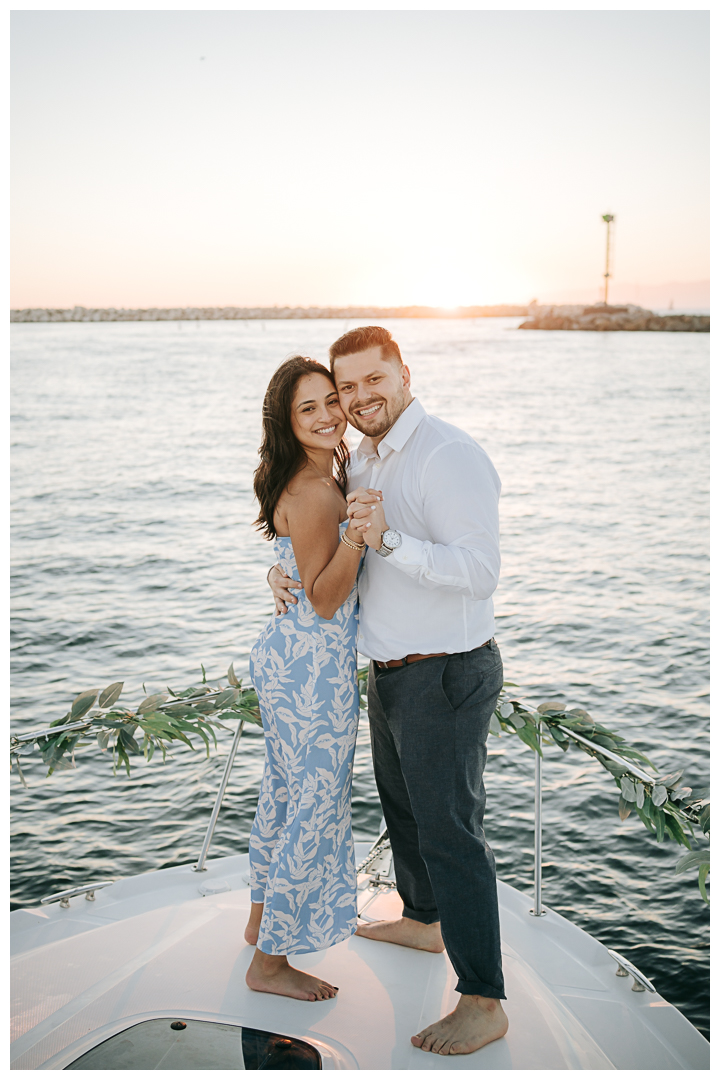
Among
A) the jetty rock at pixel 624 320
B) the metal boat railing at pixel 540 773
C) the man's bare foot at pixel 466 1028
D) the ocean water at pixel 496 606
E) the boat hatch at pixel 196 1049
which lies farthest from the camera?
the jetty rock at pixel 624 320

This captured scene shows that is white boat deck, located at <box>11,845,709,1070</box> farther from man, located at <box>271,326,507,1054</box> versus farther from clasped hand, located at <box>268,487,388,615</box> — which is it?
clasped hand, located at <box>268,487,388,615</box>

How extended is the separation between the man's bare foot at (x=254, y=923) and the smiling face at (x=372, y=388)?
168 cm

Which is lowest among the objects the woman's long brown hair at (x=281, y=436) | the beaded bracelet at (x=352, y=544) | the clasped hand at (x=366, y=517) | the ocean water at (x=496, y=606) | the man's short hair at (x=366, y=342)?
the ocean water at (x=496, y=606)

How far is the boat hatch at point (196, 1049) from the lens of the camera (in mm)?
2242

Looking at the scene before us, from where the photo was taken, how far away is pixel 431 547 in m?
2.27

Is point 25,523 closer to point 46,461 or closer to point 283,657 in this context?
point 46,461

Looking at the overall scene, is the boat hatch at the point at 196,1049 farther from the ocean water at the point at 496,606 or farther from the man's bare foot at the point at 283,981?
the ocean water at the point at 496,606

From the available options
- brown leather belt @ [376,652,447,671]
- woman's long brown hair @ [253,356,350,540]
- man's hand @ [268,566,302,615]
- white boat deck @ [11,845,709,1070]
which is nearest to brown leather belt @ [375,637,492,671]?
brown leather belt @ [376,652,447,671]

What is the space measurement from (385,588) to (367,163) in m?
35.2

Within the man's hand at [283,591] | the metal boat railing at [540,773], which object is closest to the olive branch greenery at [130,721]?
the man's hand at [283,591]

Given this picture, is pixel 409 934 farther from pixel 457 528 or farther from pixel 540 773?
pixel 457 528

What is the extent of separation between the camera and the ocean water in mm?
6148

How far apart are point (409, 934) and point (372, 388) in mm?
1913

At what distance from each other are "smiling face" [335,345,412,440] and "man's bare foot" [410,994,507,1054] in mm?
1745
